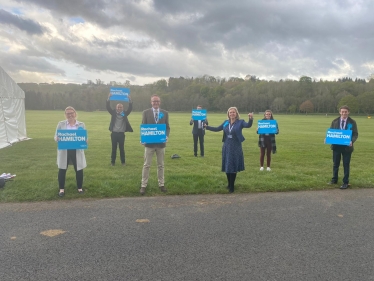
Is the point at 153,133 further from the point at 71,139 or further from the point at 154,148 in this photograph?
the point at 71,139

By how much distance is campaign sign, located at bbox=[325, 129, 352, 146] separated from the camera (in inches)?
295

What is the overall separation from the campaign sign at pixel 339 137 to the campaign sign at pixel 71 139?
6.50m

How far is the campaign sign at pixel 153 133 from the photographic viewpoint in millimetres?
6805

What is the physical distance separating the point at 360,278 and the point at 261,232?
152 cm

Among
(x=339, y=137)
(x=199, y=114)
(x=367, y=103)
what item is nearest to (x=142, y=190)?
(x=339, y=137)

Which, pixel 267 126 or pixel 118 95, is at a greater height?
pixel 118 95

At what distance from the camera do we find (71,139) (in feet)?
21.2

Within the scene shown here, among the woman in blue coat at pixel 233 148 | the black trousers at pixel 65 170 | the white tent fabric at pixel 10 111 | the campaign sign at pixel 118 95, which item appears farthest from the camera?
the white tent fabric at pixel 10 111

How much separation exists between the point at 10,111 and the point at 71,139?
11.2 m

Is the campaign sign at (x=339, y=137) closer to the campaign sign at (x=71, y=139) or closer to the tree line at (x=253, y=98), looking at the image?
the campaign sign at (x=71, y=139)

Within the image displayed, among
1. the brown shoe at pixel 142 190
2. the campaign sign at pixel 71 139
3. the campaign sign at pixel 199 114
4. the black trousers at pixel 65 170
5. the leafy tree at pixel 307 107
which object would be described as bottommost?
the brown shoe at pixel 142 190

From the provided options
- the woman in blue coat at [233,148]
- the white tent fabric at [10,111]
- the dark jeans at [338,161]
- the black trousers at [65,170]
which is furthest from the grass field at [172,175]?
the white tent fabric at [10,111]

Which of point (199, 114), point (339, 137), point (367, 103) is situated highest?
point (367, 103)

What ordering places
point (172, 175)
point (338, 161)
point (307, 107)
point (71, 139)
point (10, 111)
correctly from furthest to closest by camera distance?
point (307, 107) < point (10, 111) < point (172, 175) < point (338, 161) < point (71, 139)
